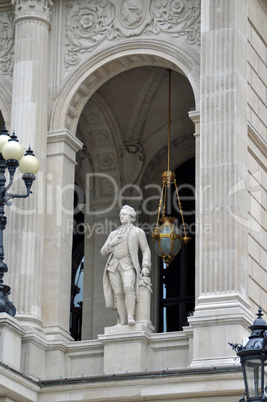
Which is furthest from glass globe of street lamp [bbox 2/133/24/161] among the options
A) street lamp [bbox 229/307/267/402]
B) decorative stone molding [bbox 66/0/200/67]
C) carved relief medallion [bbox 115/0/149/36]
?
street lamp [bbox 229/307/267/402]

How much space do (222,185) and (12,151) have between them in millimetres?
4544

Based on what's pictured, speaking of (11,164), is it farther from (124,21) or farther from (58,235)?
(124,21)

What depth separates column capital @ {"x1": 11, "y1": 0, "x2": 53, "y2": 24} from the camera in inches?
978

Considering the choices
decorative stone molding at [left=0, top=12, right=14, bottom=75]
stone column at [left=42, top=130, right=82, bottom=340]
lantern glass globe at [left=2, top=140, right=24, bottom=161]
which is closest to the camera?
lantern glass globe at [left=2, top=140, right=24, bottom=161]

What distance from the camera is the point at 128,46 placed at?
2470cm

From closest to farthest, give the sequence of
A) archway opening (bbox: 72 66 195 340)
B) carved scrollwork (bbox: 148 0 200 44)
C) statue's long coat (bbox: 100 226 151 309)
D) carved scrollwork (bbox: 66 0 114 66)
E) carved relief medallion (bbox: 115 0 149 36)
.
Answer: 1. statue's long coat (bbox: 100 226 151 309)
2. carved scrollwork (bbox: 148 0 200 44)
3. carved relief medallion (bbox: 115 0 149 36)
4. carved scrollwork (bbox: 66 0 114 66)
5. archway opening (bbox: 72 66 195 340)

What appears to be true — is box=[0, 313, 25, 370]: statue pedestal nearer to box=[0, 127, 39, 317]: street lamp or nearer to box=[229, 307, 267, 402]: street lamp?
box=[0, 127, 39, 317]: street lamp

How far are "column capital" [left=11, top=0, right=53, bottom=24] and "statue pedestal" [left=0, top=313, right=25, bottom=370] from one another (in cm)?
695

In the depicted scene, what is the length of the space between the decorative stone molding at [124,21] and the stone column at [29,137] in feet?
2.29

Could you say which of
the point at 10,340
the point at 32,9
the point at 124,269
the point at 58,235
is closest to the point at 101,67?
the point at 32,9

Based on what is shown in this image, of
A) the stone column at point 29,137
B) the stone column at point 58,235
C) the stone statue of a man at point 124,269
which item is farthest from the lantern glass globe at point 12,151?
the stone column at point 58,235

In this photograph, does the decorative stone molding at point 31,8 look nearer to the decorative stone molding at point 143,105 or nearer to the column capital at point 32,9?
the column capital at point 32,9

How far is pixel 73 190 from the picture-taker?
969 inches

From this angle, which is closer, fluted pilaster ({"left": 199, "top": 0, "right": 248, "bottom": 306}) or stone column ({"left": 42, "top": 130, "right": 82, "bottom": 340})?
fluted pilaster ({"left": 199, "top": 0, "right": 248, "bottom": 306})
